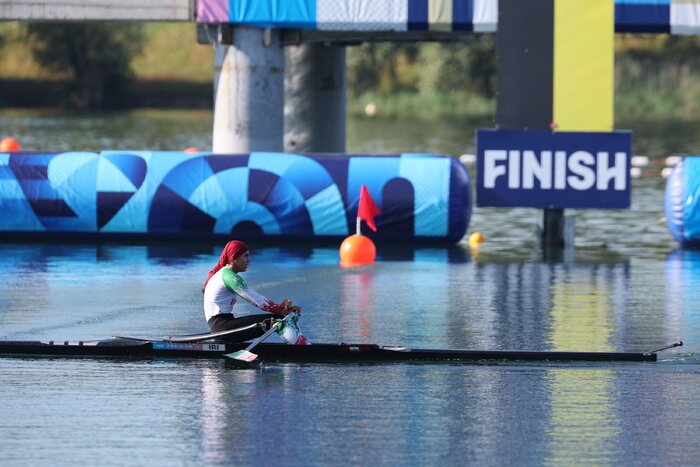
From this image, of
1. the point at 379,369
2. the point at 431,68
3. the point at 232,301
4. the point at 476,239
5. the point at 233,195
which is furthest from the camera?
the point at 431,68

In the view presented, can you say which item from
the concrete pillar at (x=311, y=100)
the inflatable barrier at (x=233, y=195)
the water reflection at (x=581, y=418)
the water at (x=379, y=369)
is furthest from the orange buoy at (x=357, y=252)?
the concrete pillar at (x=311, y=100)

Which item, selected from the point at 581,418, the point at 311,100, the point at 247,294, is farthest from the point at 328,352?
the point at 311,100

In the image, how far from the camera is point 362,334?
614 inches

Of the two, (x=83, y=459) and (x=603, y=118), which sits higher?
(x=603, y=118)

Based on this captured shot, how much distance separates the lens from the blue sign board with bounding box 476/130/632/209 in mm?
23750

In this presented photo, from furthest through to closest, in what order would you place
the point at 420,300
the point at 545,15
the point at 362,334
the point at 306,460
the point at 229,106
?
1. the point at 229,106
2. the point at 545,15
3. the point at 420,300
4. the point at 362,334
5. the point at 306,460

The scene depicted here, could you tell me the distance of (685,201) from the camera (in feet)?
77.6

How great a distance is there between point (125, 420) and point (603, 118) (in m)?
14.1

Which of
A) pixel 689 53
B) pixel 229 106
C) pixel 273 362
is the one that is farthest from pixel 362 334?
pixel 689 53

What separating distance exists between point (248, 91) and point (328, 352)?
1512 cm

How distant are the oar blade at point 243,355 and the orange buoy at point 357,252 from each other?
8262 mm

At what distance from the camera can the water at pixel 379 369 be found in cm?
1068

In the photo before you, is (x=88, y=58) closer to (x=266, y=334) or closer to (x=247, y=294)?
Result: (x=247, y=294)

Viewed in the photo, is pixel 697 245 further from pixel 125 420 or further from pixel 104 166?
pixel 125 420
